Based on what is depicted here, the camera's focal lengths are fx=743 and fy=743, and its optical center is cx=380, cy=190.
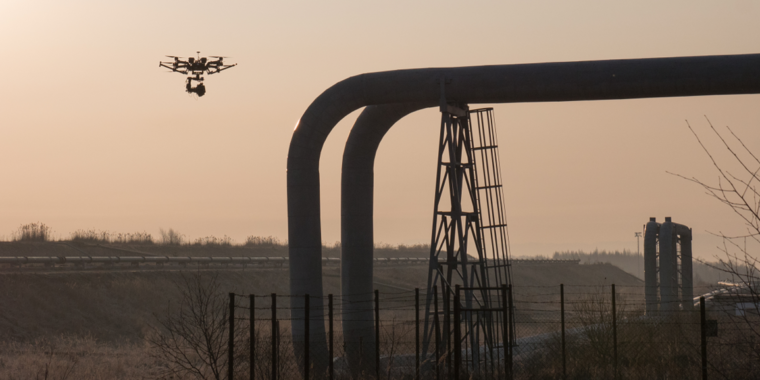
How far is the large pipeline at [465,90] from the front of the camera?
16750 millimetres

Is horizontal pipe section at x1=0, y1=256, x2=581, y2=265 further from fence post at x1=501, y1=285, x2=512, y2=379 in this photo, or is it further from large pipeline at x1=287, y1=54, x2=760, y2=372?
fence post at x1=501, y1=285, x2=512, y2=379

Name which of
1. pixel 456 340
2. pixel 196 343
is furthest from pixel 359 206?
pixel 456 340

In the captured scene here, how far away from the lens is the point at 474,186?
18.8 m

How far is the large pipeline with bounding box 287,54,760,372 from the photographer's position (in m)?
16.8

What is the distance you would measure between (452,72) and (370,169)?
A: 3887 mm

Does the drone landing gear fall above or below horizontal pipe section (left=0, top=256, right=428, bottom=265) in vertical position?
above

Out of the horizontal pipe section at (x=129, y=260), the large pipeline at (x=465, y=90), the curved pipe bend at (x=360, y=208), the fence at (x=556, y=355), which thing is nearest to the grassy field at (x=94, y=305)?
the horizontal pipe section at (x=129, y=260)

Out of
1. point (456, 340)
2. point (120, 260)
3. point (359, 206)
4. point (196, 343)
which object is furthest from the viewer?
point (120, 260)

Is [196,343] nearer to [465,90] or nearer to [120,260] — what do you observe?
[465,90]

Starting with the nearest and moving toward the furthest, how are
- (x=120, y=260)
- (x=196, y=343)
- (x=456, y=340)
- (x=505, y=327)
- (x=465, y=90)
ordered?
1. (x=456, y=340)
2. (x=505, y=327)
3. (x=196, y=343)
4. (x=465, y=90)
5. (x=120, y=260)

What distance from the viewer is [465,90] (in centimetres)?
1794

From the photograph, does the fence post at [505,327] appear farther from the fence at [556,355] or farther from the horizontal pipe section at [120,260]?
the horizontal pipe section at [120,260]

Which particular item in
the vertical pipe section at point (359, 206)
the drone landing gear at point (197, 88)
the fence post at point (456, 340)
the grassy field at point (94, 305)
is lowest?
the grassy field at point (94, 305)

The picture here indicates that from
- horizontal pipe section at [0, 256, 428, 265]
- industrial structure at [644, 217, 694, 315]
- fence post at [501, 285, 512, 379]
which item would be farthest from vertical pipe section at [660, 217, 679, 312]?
fence post at [501, 285, 512, 379]
